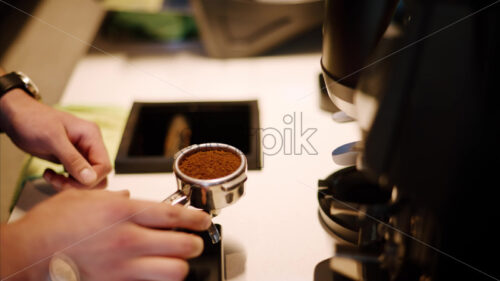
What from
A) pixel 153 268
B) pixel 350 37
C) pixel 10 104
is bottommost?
pixel 153 268

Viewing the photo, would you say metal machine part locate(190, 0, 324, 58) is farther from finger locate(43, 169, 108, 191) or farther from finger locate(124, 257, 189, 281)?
finger locate(124, 257, 189, 281)

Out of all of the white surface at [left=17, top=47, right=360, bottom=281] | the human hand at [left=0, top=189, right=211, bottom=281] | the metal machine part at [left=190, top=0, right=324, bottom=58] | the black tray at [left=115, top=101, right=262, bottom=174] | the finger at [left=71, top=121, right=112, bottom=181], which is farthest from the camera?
the metal machine part at [left=190, top=0, right=324, bottom=58]

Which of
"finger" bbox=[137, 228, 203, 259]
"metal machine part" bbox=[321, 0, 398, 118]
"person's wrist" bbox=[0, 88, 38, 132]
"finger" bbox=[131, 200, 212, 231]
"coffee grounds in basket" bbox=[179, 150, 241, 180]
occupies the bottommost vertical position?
"finger" bbox=[137, 228, 203, 259]

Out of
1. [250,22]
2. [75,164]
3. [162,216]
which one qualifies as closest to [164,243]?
[162,216]

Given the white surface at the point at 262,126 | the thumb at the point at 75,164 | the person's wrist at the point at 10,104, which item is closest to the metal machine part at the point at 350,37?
the white surface at the point at 262,126

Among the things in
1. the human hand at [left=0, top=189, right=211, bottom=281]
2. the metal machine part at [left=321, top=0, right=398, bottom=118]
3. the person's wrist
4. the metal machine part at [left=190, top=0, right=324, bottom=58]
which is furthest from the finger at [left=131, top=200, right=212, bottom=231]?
the metal machine part at [left=190, top=0, right=324, bottom=58]

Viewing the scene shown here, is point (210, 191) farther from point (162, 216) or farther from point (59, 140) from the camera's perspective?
point (59, 140)
